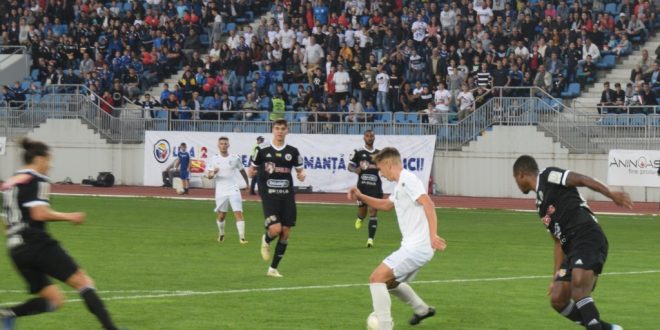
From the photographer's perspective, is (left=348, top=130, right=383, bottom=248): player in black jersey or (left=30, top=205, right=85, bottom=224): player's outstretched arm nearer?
(left=30, top=205, right=85, bottom=224): player's outstretched arm

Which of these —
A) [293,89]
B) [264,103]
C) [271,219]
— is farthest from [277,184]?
[293,89]

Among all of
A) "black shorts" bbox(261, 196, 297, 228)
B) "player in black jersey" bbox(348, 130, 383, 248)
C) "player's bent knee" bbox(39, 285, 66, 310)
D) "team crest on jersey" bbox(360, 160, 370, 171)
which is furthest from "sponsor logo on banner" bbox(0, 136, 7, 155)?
"player's bent knee" bbox(39, 285, 66, 310)

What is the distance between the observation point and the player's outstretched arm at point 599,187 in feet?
41.4

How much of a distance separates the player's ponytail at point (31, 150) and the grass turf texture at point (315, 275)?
8.43ft

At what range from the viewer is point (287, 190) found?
850 inches

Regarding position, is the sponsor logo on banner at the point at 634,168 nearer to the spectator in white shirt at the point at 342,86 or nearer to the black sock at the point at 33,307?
the spectator in white shirt at the point at 342,86

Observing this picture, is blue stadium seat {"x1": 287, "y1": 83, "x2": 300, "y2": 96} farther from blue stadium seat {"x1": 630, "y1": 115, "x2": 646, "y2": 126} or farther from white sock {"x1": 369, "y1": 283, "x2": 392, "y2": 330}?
white sock {"x1": 369, "y1": 283, "x2": 392, "y2": 330}

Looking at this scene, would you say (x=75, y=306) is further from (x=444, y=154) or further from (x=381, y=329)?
(x=444, y=154)

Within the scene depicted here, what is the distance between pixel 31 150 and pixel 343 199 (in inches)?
1172

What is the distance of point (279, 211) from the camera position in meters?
21.4

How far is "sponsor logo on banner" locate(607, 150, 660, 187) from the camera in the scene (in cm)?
3875

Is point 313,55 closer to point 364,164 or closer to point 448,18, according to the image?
point 448,18

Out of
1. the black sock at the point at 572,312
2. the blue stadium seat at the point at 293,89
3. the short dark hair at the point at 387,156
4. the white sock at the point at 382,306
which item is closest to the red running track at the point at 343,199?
the blue stadium seat at the point at 293,89

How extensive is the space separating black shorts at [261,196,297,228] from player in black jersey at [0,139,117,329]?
827cm
